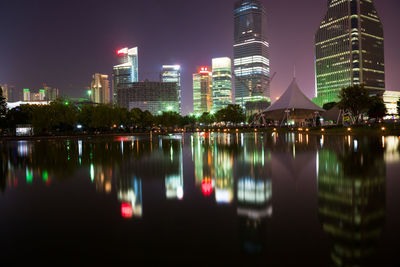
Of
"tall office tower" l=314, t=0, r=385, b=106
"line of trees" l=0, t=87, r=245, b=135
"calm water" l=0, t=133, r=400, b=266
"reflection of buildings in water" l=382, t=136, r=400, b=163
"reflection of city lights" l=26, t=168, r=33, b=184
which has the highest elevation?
"tall office tower" l=314, t=0, r=385, b=106

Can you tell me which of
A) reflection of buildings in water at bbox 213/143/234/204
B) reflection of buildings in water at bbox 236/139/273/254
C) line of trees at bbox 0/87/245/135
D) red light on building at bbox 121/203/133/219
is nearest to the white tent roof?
line of trees at bbox 0/87/245/135

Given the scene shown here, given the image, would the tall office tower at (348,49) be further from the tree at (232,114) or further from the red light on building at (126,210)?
the red light on building at (126,210)

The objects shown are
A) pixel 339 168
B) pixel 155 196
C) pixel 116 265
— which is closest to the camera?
pixel 116 265

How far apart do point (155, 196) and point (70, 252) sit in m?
3.25

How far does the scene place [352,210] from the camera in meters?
5.78

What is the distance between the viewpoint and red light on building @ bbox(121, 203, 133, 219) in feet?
19.3

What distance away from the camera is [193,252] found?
13.5 ft

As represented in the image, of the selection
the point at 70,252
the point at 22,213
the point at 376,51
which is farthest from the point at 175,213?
the point at 376,51

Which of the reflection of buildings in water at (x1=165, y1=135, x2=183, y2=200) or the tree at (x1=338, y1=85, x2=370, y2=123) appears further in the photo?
the tree at (x1=338, y1=85, x2=370, y2=123)

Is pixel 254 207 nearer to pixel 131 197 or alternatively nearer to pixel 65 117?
pixel 131 197

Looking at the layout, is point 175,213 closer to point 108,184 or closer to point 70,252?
point 70,252

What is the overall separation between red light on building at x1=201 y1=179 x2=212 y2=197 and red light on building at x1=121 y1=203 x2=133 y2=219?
1895mm

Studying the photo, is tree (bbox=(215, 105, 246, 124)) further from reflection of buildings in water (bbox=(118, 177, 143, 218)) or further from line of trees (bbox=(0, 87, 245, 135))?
reflection of buildings in water (bbox=(118, 177, 143, 218))

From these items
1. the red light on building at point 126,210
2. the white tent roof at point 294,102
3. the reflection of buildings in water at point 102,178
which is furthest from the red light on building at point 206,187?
the white tent roof at point 294,102
